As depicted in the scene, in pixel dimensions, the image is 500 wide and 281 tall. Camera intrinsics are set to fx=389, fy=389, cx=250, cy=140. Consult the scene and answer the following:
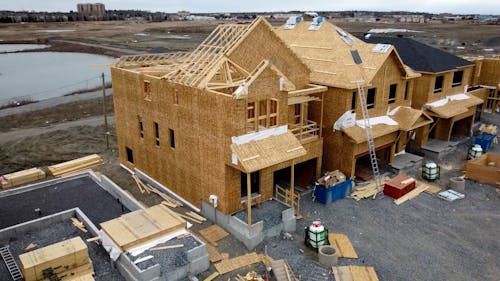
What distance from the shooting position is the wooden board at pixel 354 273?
16.2m

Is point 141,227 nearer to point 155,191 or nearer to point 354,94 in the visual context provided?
point 155,191

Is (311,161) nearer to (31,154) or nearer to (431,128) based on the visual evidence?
(431,128)

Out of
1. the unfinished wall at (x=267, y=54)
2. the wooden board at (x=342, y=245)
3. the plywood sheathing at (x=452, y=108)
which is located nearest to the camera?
the wooden board at (x=342, y=245)

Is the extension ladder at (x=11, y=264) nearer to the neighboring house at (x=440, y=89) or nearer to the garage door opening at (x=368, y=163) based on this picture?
the garage door opening at (x=368, y=163)

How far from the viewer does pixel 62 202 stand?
885 inches

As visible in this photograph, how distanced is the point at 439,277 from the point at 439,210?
6197mm

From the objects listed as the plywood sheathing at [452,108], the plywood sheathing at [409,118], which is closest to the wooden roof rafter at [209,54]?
the plywood sheathing at [409,118]

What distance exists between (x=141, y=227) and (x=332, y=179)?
1135cm

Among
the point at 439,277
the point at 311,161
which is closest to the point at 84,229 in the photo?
the point at 311,161

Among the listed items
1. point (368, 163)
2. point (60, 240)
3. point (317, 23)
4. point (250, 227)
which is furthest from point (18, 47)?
point (250, 227)

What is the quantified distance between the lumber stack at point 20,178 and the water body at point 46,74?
20.7 m

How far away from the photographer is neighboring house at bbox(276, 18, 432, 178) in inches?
950

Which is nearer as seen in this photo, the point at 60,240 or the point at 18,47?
the point at 60,240

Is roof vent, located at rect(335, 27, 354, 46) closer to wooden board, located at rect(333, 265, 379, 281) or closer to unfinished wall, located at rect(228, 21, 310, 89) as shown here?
unfinished wall, located at rect(228, 21, 310, 89)
